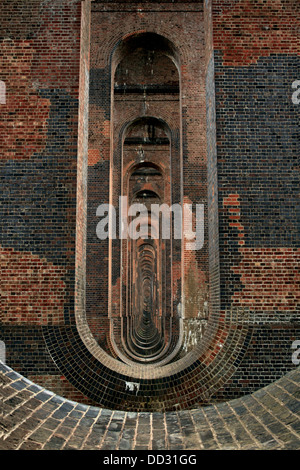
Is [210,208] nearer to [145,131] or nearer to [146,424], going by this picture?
[146,424]

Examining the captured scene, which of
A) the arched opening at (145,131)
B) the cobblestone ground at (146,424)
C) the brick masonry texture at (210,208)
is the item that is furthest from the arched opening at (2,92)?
the arched opening at (145,131)

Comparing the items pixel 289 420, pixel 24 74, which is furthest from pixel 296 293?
pixel 24 74

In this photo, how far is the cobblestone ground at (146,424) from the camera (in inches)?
104

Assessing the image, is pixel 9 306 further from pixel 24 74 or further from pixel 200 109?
pixel 200 109

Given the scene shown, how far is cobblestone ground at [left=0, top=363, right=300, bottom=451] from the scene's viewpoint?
104 inches

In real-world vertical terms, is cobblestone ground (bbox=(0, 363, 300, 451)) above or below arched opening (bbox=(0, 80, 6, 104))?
below

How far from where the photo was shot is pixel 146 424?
3139 mm

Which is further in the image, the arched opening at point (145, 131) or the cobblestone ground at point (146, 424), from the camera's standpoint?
the arched opening at point (145, 131)

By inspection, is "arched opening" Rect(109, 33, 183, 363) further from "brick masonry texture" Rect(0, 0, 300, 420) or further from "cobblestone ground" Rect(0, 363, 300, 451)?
"cobblestone ground" Rect(0, 363, 300, 451)

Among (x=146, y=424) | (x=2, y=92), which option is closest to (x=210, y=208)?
(x=2, y=92)

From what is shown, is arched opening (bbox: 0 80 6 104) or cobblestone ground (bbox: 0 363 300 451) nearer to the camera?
cobblestone ground (bbox: 0 363 300 451)

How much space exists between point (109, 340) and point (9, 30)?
8658 mm

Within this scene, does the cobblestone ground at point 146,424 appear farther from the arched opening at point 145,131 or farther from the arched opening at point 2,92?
the arched opening at point 145,131

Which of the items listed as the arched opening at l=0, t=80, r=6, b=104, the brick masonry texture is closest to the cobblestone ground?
the brick masonry texture
